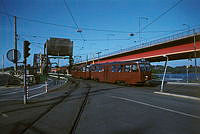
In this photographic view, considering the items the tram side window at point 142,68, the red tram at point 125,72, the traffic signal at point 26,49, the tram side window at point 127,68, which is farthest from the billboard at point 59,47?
the traffic signal at point 26,49

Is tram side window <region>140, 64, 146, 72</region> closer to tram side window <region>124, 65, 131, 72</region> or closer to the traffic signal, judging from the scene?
tram side window <region>124, 65, 131, 72</region>

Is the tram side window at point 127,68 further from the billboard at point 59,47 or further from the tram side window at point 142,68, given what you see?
the billboard at point 59,47

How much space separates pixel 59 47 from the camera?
33.2 metres

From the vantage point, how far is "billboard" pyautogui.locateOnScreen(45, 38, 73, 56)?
32.2 metres

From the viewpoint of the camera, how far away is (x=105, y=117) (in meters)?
5.67

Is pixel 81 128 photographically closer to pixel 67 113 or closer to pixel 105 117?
pixel 105 117

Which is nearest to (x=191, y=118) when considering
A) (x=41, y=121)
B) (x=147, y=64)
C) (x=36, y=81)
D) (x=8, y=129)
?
(x=41, y=121)

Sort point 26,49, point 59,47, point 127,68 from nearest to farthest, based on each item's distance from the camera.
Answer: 1. point 26,49
2. point 127,68
3. point 59,47

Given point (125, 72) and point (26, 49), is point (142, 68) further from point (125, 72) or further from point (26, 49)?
point (26, 49)

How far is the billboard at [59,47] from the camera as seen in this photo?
32156mm

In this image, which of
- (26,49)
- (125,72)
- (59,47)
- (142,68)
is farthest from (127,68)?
(59,47)

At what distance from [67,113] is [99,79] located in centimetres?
1866

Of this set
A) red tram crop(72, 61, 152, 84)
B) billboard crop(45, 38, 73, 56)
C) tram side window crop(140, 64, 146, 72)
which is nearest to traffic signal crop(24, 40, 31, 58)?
red tram crop(72, 61, 152, 84)

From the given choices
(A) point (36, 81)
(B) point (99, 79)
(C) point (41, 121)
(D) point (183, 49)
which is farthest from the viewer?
(D) point (183, 49)
